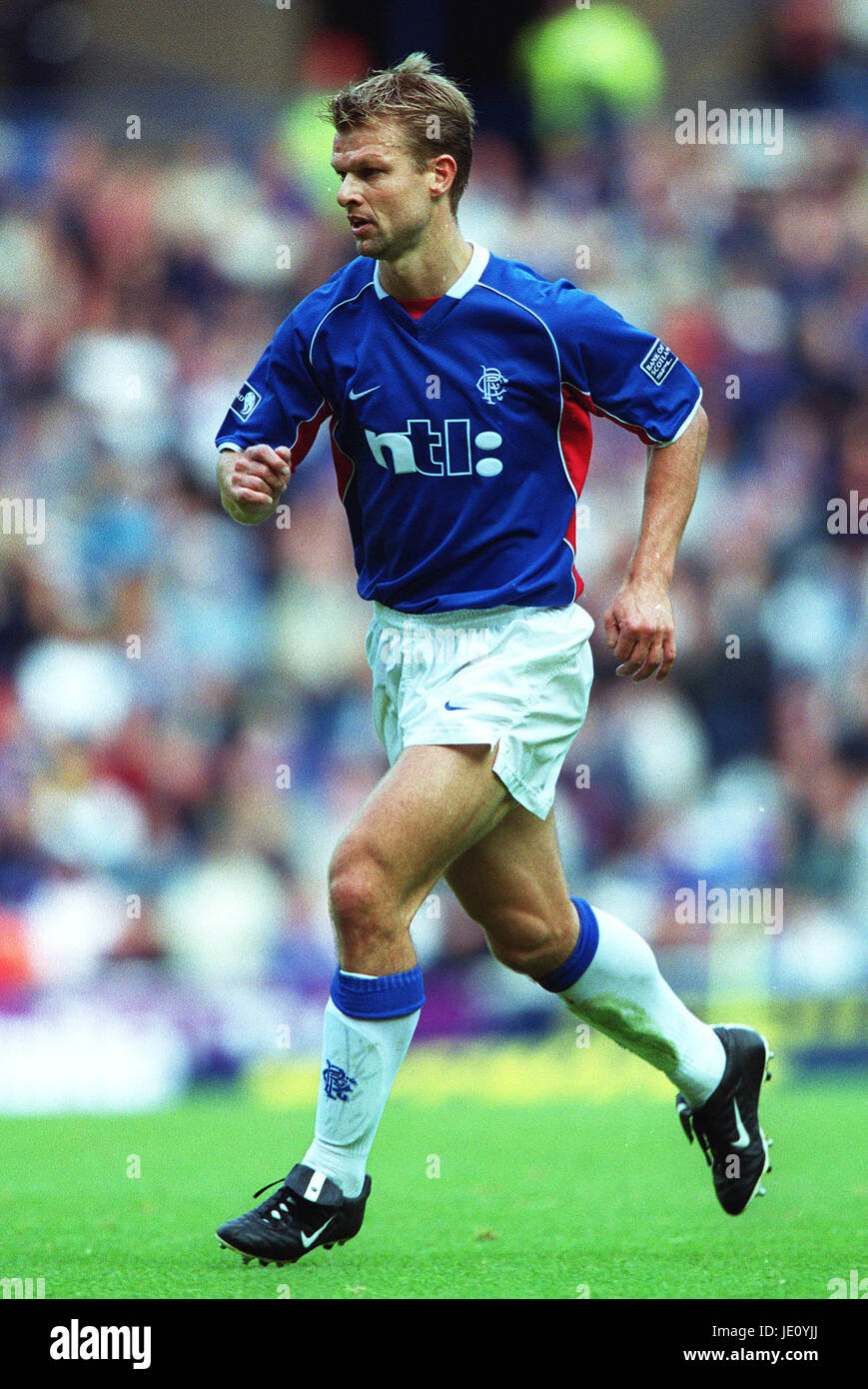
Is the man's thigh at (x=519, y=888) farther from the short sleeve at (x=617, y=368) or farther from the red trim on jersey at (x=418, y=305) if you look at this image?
the red trim on jersey at (x=418, y=305)

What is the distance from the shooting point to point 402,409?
4664mm

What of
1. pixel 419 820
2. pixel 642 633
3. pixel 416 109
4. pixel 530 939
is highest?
pixel 416 109

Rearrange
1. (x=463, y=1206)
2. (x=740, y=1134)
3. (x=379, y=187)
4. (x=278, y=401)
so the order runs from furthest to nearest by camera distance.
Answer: (x=463, y=1206) < (x=740, y=1134) < (x=278, y=401) < (x=379, y=187)

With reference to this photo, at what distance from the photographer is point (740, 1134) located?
5.07m

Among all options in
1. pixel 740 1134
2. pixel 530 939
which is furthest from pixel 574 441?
pixel 740 1134

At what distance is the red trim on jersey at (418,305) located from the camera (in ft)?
15.5

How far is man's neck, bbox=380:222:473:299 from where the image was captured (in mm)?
4684

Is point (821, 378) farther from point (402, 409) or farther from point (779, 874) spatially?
point (402, 409)

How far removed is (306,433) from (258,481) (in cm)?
47

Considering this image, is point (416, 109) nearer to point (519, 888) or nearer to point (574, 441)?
point (574, 441)

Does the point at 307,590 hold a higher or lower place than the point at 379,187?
lower

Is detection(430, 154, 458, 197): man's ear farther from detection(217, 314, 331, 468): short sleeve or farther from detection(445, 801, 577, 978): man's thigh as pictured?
detection(445, 801, 577, 978): man's thigh

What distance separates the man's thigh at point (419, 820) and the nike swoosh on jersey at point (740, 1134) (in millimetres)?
1165

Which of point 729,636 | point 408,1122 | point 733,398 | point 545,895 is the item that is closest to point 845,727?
point 729,636
